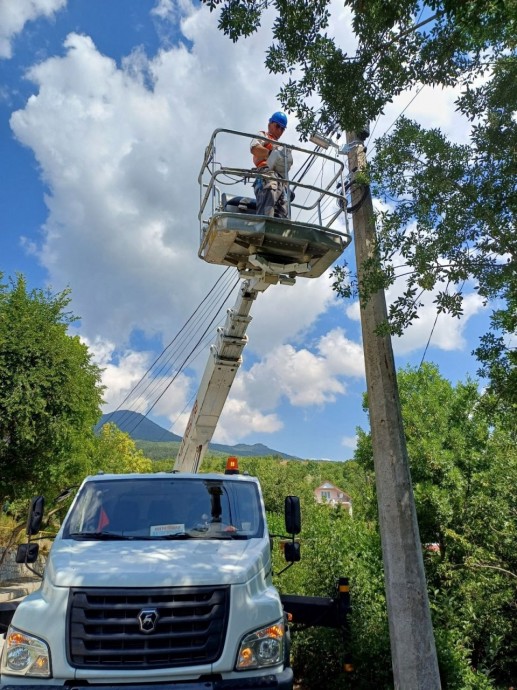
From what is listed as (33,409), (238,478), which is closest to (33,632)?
(238,478)

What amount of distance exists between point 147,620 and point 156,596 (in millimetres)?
166

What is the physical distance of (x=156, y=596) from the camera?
3.72 meters

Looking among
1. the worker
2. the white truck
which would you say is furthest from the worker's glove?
the white truck

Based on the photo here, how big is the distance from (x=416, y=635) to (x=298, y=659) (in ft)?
14.0

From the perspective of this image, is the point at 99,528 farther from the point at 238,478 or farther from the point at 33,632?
the point at 238,478

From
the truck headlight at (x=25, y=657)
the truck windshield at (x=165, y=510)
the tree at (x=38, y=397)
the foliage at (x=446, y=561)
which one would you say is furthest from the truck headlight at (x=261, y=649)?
the tree at (x=38, y=397)

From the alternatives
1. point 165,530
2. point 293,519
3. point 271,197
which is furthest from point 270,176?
point 165,530

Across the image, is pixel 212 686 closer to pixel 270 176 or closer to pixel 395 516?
pixel 395 516

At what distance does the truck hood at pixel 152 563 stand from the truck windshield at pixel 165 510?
8.7 inches

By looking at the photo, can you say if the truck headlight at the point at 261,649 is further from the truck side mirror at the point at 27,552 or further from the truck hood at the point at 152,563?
the truck side mirror at the point at 27,552

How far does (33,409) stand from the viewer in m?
Answer: 15.8

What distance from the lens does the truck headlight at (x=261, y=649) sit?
367 cm

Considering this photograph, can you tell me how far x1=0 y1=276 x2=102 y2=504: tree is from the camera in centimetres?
1568

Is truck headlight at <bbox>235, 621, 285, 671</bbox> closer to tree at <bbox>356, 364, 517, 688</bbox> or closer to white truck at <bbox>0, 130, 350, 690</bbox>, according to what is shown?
white truck at <bbox>0, 130, 350, 690</bbox>
